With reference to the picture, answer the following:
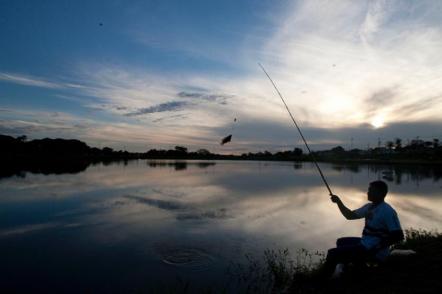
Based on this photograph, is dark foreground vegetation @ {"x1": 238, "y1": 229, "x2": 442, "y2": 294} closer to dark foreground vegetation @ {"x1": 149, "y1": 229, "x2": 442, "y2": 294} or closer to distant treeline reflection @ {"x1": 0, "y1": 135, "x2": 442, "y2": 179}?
dark foreground vegetation @ {"x1": 149, "y1": 229, "x2": 442, "y2": 294}

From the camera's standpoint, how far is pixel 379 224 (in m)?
5.78

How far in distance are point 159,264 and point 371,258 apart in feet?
19.9

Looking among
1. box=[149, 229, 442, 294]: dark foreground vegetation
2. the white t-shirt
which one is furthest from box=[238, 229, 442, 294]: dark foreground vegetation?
A: the white t-shirt

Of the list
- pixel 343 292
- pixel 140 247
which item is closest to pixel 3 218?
pixel 140 247

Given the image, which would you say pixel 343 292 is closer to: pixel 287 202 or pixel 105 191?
pixel 287 202

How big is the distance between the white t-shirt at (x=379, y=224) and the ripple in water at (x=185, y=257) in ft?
16.8

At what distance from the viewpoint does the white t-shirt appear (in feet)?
18.7

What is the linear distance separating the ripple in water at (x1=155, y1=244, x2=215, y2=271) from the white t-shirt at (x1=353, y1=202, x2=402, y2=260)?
511 cm

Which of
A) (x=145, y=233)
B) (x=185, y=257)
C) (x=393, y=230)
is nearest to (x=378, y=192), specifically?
(x=393, y=230)

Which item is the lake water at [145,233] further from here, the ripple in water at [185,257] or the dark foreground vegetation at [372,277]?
the dark foreground vegetation at [372,277]

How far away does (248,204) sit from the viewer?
72.8 ft

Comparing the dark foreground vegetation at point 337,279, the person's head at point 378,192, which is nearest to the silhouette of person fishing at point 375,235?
the person's head at point 378,192

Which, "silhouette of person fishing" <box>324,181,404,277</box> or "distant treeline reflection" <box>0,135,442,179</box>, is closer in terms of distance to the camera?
"silhouette of person fishing" <box>324,181,404,277</box>

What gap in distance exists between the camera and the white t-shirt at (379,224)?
5.69 m
